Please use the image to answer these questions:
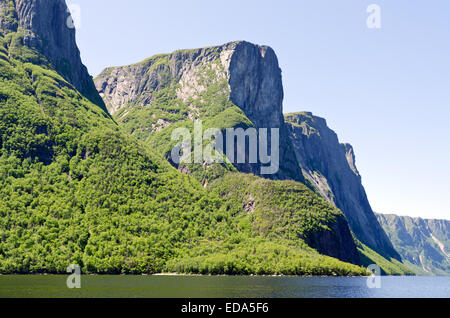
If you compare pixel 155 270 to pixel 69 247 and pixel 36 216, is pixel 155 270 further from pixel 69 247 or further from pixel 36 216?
pixel 36 216

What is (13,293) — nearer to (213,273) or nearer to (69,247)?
(69,247)

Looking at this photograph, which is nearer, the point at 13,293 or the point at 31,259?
the point at 13,293

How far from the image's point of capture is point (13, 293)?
87.6 m
